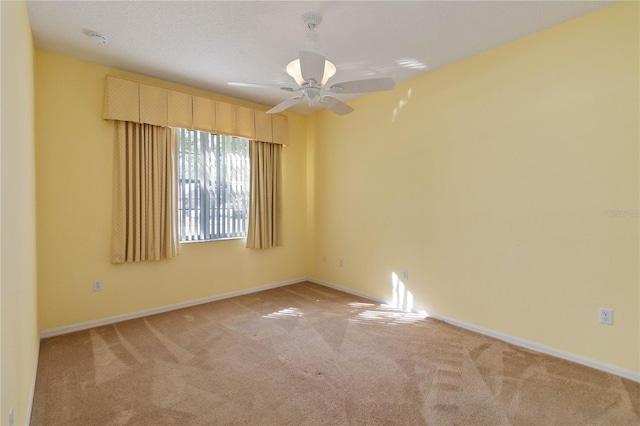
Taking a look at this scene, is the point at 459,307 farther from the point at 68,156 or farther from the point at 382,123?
the point at 68,156

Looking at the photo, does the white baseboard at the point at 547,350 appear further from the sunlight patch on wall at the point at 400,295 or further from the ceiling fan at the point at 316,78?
the ceiling fan at the point at 316,78

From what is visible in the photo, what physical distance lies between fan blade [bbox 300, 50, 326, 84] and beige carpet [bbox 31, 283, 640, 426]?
222 cm

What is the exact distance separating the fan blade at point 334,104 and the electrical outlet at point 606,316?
2648mm

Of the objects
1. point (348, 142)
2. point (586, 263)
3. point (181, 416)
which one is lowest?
point (181, 416)

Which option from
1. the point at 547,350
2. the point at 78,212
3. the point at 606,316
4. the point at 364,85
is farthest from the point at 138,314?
the point at 606,316

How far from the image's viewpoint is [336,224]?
4867 millimetres

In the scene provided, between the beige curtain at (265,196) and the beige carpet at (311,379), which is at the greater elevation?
the beige curtain at (265,196)

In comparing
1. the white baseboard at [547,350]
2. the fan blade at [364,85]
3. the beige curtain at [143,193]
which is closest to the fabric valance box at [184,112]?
the beige curtain at [143,193]

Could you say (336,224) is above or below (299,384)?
above

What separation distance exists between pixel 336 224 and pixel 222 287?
188 centimetres

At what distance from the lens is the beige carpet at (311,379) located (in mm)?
1956

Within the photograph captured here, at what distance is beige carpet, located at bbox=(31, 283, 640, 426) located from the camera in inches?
77.0

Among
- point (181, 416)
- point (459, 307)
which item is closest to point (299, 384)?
point (181, 416)

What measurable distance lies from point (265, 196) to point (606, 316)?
391cm
